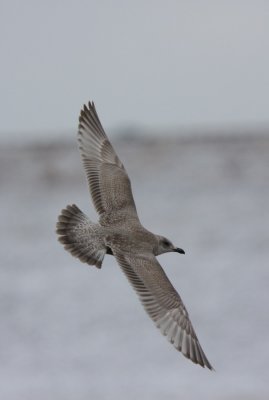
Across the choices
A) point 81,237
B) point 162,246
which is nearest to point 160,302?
point 162,246

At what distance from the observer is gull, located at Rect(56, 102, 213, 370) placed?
29.0 feet

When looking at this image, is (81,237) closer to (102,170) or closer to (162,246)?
(162,246)

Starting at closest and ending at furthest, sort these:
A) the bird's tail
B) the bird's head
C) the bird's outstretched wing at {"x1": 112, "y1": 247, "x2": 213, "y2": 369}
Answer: the bird's outstretched wing at {"x1": 112, "y1": 247, "x2": 213, "y2": 369} < the bird's tail < the bird's head

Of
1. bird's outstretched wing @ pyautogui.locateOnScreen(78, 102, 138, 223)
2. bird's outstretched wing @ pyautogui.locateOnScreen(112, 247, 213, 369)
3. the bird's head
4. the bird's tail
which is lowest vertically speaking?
bird's outstretched wing @ pyautogui.locateOnScreen(112, 247, 213, 369)

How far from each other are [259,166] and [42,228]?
22.5 feet

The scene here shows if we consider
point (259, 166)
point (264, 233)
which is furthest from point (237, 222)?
point (259, 166)

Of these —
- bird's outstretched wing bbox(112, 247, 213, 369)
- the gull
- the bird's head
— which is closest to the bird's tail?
the gull

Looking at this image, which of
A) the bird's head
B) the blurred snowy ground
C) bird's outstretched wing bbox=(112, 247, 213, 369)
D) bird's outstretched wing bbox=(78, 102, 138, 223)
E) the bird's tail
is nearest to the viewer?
bird's outstretched wing bbox=(112, 247, 213, 369)

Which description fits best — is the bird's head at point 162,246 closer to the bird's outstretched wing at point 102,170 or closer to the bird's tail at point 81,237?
the bird's outstretched wing at point 102,170

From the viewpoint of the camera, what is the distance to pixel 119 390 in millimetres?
14742

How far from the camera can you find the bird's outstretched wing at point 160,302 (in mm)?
8812

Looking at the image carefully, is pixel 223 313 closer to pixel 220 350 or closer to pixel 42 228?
pixel 220 350

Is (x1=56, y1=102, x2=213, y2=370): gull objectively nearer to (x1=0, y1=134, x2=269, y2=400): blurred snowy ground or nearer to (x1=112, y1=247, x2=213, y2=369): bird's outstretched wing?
(x1=112, y1=247, x2=213, y2=369): bird's outstretched wing

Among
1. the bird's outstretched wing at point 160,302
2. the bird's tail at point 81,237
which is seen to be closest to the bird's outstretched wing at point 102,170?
the bird's tail at point 81,237
